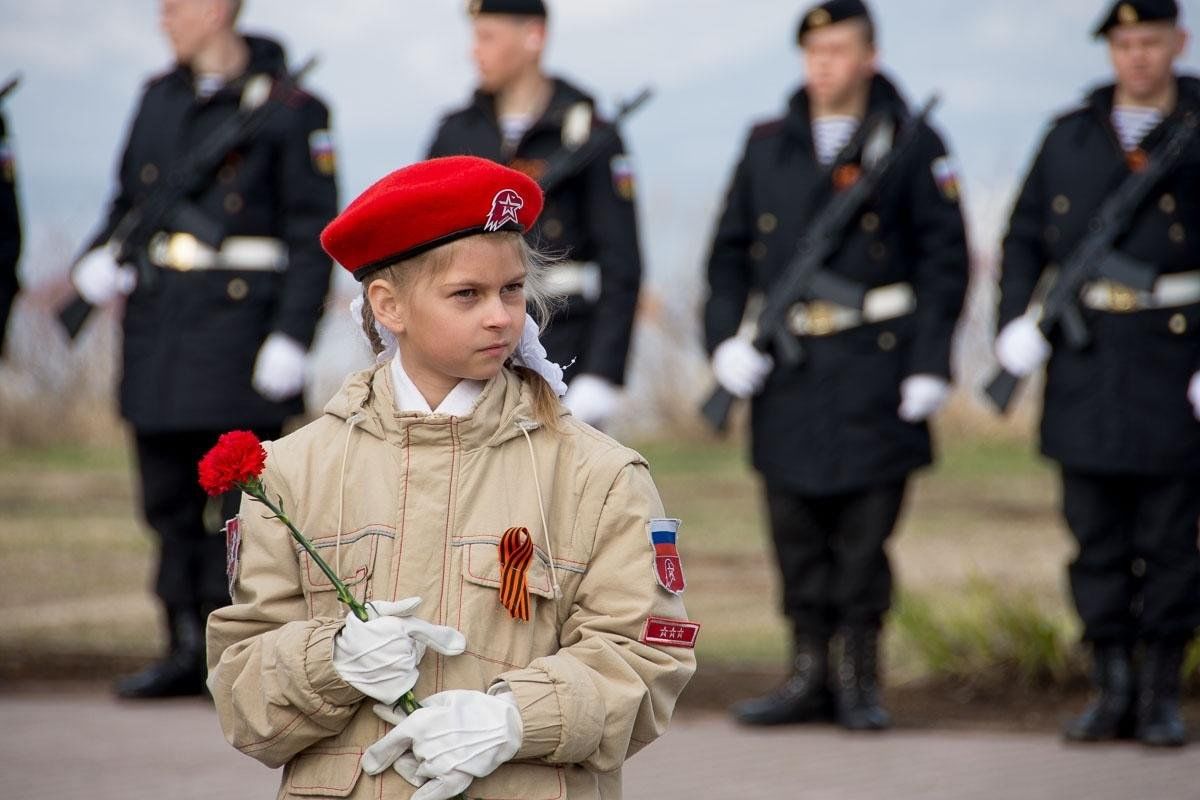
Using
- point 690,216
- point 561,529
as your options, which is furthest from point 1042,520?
point 561,529

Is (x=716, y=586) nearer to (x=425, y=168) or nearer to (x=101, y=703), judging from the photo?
(x=101, y=703)

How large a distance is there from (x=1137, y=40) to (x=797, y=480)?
1.65 m

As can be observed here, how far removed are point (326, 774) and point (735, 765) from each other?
9.22 ft

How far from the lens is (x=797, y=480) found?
610 cm

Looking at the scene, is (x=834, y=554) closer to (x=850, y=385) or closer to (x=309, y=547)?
(x=850, y=385)

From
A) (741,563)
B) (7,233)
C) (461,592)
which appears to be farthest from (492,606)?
(741,563)

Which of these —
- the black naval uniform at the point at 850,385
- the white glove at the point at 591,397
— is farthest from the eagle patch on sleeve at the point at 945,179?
the white glove at the point at 591,397

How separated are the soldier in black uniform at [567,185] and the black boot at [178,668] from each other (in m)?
1.49

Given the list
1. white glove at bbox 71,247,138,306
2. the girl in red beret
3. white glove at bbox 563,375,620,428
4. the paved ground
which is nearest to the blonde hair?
the girl in red beret

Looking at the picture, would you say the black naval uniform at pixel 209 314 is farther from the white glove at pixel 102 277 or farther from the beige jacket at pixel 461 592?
the beige jacket at pixel 461 592

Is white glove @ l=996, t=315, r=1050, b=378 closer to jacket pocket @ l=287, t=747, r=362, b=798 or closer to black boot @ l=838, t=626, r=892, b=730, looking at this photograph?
black boot @ l=838, t=626, r=892, b=730

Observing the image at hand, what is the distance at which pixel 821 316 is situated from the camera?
242 inches

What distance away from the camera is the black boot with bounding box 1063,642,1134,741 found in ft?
18.7

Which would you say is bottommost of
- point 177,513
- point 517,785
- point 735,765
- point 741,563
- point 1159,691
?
point 741,563
